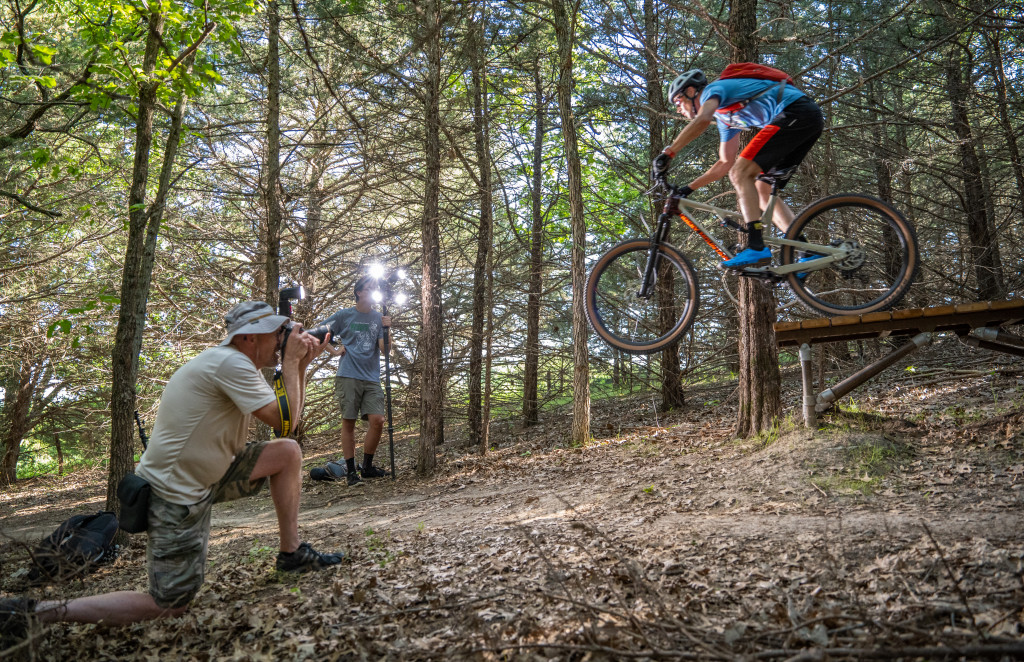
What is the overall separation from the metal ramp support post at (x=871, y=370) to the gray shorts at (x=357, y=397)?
16.1 feet

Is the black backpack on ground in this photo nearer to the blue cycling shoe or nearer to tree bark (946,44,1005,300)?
the blue cycling shoe

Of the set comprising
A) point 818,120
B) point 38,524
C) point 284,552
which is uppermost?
point 818,120

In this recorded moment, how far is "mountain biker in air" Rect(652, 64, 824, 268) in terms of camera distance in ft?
13.6


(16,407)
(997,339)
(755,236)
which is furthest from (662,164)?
(16,407)

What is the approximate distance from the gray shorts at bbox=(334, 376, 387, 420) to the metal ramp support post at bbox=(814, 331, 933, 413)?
4.90 metres

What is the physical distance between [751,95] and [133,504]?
4.71 m

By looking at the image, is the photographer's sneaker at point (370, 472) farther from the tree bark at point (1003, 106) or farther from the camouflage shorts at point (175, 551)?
the tree bark at point (1003, 106)

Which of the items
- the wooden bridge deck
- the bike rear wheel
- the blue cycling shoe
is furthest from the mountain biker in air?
the wooden bridge deck

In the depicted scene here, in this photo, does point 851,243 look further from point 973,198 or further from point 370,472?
point 973,198

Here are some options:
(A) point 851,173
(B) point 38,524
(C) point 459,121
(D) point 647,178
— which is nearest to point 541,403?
(D) point 647,178

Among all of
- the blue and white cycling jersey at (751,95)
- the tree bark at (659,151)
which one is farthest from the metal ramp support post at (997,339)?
the tree bark at (659,151)

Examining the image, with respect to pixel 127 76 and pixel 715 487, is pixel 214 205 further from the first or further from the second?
pixel 715 487

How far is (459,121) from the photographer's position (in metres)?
9.87

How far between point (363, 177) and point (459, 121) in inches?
73.9
